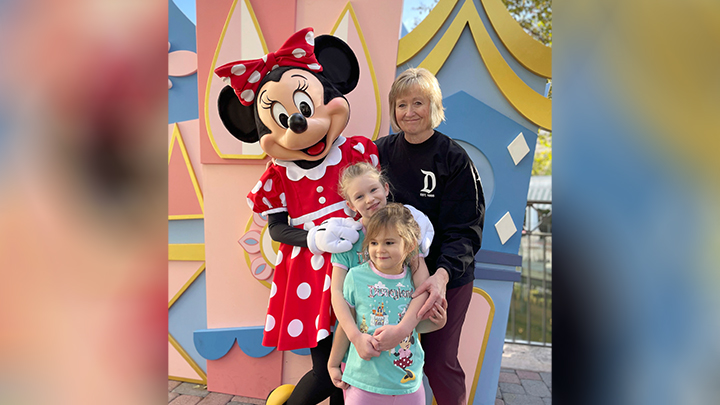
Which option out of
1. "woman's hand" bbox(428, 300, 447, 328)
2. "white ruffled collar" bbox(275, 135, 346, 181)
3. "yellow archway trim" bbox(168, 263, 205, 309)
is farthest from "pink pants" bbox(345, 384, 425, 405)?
"yellow archway trim" bbox(168, 263, 205, 309)

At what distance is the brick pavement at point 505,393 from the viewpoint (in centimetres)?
275

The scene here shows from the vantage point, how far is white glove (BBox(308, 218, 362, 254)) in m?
1.82

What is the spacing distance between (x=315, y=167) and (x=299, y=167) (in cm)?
8

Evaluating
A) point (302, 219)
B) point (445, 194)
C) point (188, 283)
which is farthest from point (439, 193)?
point (188, 283)

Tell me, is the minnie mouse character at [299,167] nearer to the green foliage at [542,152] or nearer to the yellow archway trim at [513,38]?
the yellow archway trim at [513,38]

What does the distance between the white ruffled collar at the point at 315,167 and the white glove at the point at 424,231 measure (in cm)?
47

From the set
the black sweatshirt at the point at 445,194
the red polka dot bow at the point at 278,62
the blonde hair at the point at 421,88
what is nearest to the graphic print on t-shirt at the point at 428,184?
the black sweatshirt at the point at 445,194

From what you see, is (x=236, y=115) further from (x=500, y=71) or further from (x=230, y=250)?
(x=500, y=71)

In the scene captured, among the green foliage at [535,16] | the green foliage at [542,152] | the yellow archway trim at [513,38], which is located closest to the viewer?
the yellow archway trim at [513,38]

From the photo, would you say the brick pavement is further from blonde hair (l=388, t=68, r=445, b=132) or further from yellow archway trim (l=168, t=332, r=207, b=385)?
blonde hair (l=388, t=68, r=445, b=132)

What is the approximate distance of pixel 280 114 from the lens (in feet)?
6.58
